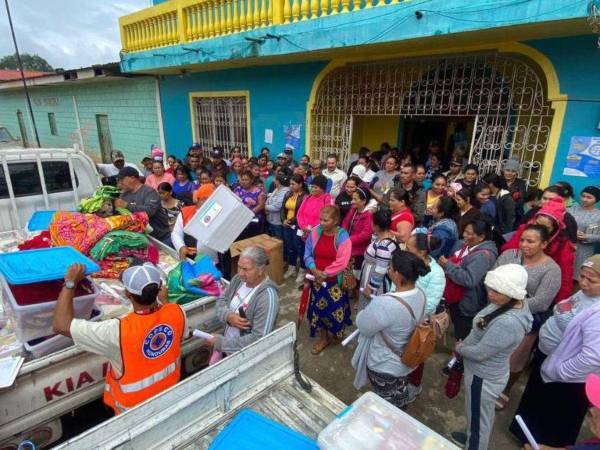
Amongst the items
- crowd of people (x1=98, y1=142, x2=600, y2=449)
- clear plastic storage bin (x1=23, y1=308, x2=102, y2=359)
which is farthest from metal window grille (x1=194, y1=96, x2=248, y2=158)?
clear plastic storage bin (x1=23, y1=308, x2=102, y2=359)

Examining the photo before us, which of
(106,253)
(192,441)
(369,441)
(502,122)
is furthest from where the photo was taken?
(502,122)

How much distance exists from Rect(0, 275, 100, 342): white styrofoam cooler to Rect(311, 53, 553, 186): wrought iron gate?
5513mm

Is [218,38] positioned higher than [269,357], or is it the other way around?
[218,38]

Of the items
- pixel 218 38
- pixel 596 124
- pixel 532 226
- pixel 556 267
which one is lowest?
pixel 556 267

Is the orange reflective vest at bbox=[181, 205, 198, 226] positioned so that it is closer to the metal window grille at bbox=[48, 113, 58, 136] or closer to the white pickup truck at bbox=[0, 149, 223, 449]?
the white pickup truck at bbox=[0, 149, 223, 449]

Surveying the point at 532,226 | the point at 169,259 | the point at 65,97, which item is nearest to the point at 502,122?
the point at 532,226

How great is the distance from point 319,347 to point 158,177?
4196mm

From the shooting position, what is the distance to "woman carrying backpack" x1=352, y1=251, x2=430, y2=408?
Result: 7.00 ft

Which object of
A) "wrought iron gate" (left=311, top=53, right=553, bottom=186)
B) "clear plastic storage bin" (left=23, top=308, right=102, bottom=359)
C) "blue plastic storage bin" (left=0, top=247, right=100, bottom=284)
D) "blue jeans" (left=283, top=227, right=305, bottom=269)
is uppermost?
"wrought iron gate" (left=311, top=53, right=553, bottom=186)

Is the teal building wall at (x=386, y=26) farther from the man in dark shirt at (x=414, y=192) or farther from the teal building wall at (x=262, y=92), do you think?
the man in dark shirt at (x=414, y=192)

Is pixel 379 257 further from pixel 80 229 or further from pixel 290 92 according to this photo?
pixel 290 92

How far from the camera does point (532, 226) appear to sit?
103 inches

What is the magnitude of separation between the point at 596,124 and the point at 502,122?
1.54 metres

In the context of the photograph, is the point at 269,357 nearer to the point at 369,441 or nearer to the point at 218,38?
the point at 369,441
